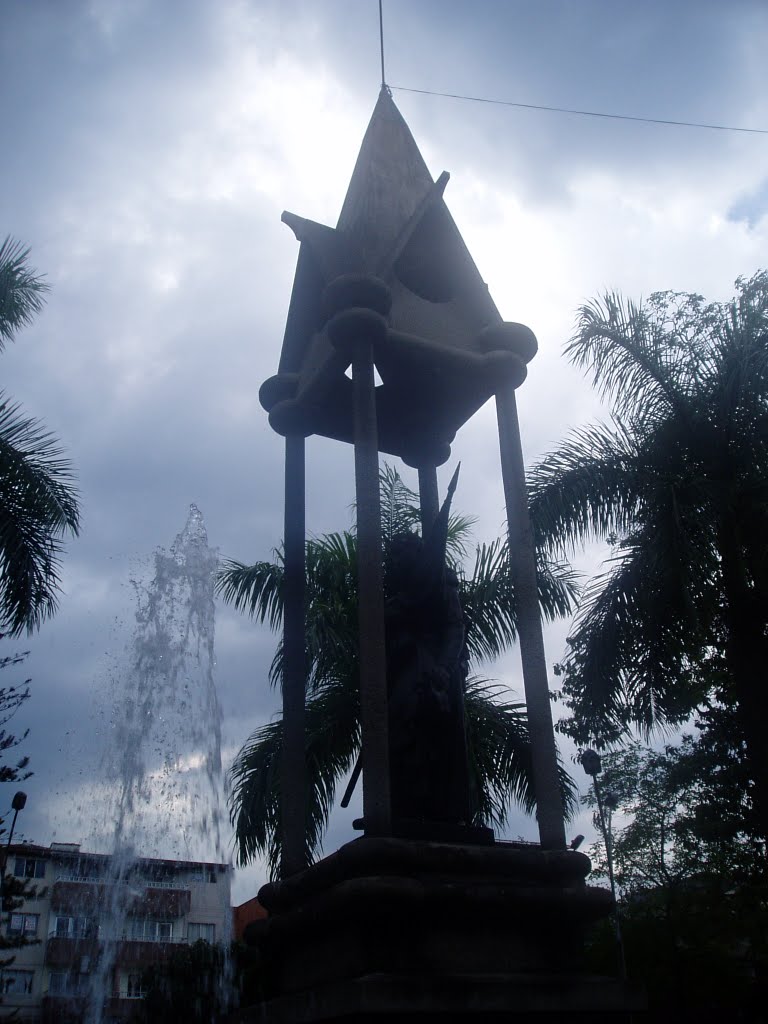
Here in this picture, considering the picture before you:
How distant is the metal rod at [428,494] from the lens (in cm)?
804

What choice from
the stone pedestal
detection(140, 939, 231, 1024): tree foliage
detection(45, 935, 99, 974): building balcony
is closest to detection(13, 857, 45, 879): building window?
detection(45, 935, 99, 974): building balcony

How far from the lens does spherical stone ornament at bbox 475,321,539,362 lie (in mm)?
7430

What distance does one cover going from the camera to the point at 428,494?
8.12m

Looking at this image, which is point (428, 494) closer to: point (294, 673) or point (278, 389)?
point (278, 389)

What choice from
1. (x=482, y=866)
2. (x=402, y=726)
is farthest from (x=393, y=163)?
(x=482, y=866)

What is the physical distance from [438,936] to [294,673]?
7.97 feet

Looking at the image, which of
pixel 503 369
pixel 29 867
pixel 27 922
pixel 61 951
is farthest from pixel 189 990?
pixel 503 369

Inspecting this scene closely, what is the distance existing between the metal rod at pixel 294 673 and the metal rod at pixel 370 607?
0.93m

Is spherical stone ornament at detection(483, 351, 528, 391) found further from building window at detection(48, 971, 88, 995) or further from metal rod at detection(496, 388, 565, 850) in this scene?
building window at detection(48, 971, 88, 995)

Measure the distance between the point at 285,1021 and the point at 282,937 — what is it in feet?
2.26

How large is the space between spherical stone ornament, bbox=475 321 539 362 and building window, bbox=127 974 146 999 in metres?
28.3

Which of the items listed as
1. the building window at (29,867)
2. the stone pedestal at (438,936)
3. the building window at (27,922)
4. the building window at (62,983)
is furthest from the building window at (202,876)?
the stone pedestal at (438,936)

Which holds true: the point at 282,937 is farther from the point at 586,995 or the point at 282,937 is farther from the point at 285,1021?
the point at 586,995

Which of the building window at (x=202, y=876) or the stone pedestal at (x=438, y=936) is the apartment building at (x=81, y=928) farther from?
the stone pedestal at (x=438, y=936)
